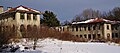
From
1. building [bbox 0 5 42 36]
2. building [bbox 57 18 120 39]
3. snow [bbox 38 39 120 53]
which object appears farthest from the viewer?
building [bbox 57 18 120 39]

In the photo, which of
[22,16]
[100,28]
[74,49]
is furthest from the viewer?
[100,28]

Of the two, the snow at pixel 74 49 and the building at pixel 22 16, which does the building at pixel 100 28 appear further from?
the snow at pixel 74 49

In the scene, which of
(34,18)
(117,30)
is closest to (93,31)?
(117,30)

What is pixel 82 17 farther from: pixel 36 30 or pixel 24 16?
pixel 36 30

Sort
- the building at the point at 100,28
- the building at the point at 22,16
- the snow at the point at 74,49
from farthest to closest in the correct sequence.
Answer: the building at the point at 100,28 < the building at the point at 22,16 < the snow at the point at 74,49

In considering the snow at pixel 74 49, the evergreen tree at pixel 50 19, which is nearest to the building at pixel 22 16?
the evergreen tree at pixel 50 19

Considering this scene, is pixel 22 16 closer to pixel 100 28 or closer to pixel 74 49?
pixel 100 28

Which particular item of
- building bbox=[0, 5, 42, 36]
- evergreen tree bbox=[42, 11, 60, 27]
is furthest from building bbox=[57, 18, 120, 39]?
building bbox=[0, 5, 42, 36]

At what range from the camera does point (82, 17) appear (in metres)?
113

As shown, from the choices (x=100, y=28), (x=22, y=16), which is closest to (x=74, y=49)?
(x=22, y=16)

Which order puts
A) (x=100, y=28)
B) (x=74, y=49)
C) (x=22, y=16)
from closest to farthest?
(x=74, y=49), (x=22, y=16), (x=100, y=28)

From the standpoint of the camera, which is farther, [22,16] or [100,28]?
[100,28]

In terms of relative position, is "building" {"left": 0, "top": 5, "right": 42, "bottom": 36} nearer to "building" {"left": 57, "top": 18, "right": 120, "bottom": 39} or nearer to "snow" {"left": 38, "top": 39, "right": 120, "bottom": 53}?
"building" {"left": 57, "top": 18, "right": 120, "bottom": 39}

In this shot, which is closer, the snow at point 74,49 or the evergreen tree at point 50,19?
the snow at point 74,49
